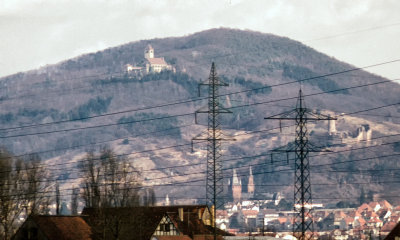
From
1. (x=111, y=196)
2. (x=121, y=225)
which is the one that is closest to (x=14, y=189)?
(x=111, y=196)

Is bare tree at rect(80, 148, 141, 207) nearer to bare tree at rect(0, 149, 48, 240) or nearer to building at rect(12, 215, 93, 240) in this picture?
building at rect(12, 215, 93, 240)

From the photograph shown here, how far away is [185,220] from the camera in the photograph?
116125mm

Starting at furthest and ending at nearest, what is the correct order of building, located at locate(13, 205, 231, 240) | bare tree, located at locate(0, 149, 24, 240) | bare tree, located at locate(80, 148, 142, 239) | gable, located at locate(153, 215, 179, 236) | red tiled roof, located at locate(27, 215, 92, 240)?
gable, located at locate(153, 215, 179, 236) → bare tree, located at locate(0, 149, 24, 240) → bare tree, located at locate(80, 148, 142, 239) → building, located at locate(13, 205, 231, 240) → red tiled roof, located at locate(27, 215, 92, 240)

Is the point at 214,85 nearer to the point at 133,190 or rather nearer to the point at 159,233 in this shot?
the point at 159,233

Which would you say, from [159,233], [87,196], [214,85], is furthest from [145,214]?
[214,85]

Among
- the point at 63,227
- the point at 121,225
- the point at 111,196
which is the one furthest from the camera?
the point at 111,196

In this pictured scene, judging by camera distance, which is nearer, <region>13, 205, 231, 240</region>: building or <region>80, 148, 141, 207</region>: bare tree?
<region>13, 205, 231, 240</region>: building

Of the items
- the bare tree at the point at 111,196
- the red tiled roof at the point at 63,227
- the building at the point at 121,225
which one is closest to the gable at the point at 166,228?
the building at the point at 121,225

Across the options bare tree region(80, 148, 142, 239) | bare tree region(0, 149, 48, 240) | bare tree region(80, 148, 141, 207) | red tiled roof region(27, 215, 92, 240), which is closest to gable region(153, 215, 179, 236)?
bare tree region(80, 148, 142, 239)

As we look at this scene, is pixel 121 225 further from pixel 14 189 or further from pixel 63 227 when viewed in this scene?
pixel 14 189

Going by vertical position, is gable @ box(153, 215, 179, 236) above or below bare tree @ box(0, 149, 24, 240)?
below

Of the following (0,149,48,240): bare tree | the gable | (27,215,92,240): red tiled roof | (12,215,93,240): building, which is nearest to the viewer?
(12,215,93,240): building

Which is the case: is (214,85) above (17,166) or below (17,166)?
above

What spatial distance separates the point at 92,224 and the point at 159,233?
8.50 m
